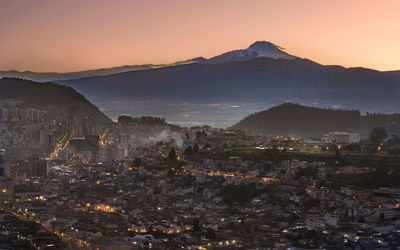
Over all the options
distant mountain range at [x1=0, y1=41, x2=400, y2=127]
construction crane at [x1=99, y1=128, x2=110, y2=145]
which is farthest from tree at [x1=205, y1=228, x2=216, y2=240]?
distant mountain range at [x1=0, y1=41, x2=400, y2=127]

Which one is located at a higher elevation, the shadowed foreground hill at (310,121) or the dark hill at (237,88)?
the dark hill at (237,88)

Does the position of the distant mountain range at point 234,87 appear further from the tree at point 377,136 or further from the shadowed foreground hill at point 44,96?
the tree at point 377,136

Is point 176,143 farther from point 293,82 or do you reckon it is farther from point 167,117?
point 293,82

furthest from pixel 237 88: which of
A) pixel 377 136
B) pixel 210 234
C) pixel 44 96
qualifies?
pixel 210 234

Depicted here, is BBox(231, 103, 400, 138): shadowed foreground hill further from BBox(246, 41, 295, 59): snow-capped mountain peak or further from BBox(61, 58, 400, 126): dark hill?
BBox(246, 41, 295, 59): snow-capped mountain peak

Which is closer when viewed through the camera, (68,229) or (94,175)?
(68,229)

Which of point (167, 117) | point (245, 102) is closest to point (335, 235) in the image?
point (167, 117)

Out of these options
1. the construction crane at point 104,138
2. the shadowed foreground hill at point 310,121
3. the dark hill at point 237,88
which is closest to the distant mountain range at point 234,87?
the dark hill at point 237,88
